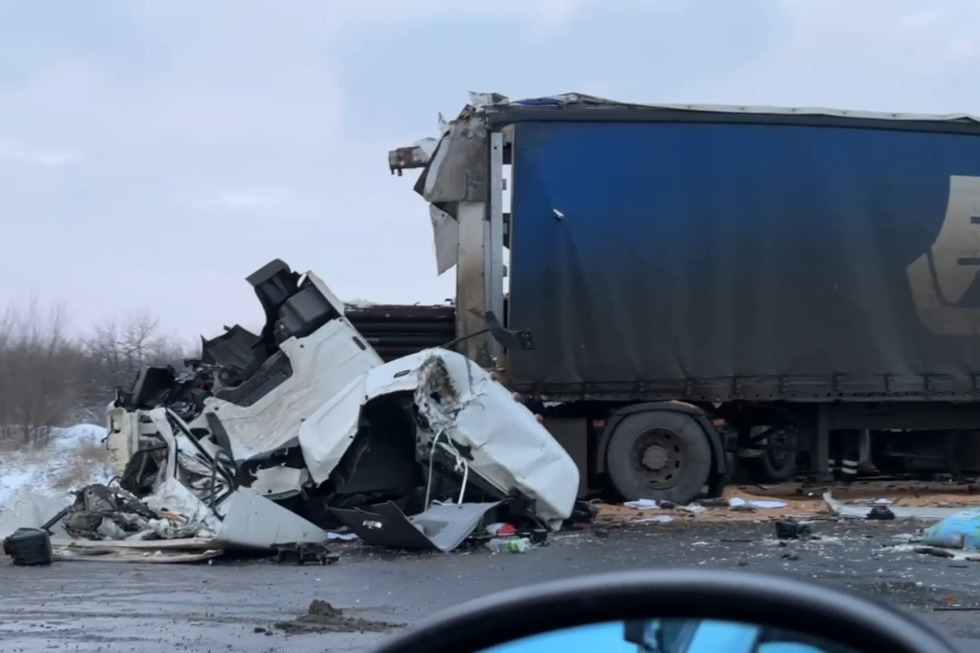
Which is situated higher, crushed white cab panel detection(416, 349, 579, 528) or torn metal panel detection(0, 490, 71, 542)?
crushed white cab panel detection(416, 349, 579, 528)

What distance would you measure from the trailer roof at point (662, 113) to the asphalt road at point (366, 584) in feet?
13.2

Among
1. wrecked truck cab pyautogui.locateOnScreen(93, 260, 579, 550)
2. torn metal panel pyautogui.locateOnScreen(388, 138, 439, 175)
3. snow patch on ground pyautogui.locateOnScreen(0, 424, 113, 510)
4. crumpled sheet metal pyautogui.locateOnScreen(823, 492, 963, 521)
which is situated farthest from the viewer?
snow patch on ground pyautogui.locateOnScreen(0, 424, 113, 510)

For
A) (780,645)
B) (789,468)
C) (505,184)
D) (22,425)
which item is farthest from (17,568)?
(22,425)

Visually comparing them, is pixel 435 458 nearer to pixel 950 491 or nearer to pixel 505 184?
pixel 505 184

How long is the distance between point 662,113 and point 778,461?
386cm

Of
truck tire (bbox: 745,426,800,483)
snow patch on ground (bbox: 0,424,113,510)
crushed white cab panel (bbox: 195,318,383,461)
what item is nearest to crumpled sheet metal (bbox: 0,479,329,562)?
crushed white cab panel (bbox: 195,318,383,461)

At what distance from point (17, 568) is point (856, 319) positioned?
26.1 feet

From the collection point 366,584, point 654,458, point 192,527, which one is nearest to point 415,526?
point 366,584

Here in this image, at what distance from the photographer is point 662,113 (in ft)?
35.6

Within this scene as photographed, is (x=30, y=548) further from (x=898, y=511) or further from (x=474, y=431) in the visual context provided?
(x=898, y=511)

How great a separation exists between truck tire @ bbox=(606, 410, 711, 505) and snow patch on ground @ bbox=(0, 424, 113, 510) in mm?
8347

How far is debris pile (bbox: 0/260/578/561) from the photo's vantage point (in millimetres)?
8688

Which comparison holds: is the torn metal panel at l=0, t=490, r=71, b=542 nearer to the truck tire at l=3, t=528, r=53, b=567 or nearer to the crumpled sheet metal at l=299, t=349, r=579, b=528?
the truck tire at l=3, t=528, r=53, b=567

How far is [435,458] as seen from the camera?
9.04 metres
